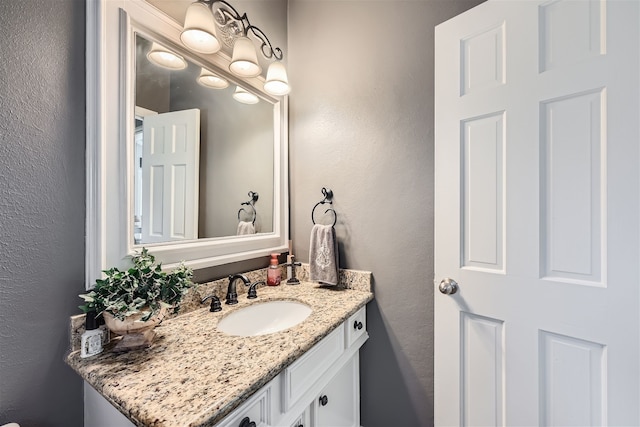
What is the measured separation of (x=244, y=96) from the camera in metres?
1.40

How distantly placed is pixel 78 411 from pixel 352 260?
46.2 inches

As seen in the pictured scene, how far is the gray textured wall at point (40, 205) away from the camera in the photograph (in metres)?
0.70

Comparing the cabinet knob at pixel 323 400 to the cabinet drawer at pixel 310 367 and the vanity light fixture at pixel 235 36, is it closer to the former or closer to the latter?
the cabinet drawer at pixel 310 367

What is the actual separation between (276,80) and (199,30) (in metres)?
0.45

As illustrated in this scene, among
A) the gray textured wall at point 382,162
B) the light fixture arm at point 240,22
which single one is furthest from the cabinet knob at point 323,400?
the light fixture arm at point 240,22

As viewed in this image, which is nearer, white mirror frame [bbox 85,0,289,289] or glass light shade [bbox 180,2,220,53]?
white mirror frame [bbox 85,0,289,289]

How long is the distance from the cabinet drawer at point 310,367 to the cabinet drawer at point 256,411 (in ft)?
0.21

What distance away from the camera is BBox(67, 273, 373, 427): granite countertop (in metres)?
0.55

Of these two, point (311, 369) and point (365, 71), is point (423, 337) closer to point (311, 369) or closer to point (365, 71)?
point (311, 369)

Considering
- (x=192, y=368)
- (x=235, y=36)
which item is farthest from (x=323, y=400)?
(x=235, y=36)

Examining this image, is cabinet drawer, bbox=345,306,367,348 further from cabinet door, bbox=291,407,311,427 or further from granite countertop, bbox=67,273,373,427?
cabinet door, bbox=291,407,311,427

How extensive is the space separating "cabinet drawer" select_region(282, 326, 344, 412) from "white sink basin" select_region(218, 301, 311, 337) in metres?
0.18

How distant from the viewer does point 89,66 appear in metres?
0.84

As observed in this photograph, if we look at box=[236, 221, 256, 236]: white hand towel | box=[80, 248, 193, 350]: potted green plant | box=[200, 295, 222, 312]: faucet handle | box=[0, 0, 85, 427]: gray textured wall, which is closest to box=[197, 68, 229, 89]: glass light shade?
box=[0, 0, 85, 427]: gray textured wall
